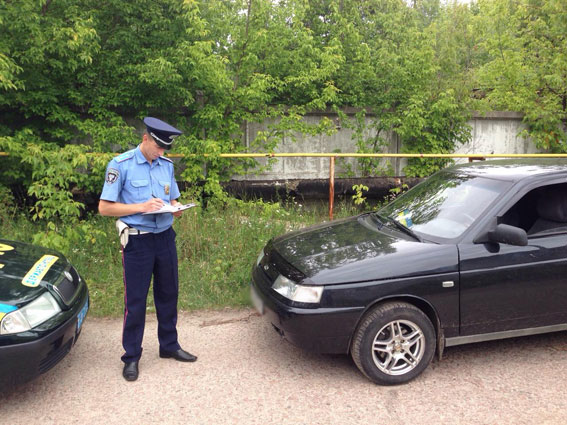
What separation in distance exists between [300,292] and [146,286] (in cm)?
116

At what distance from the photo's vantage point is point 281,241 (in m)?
4.16

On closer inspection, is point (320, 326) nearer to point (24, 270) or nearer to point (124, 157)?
point (124, 157)

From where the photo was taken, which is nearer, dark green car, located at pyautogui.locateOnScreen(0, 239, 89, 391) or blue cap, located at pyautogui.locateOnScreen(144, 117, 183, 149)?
dark green car, located at pyautogui.locateOnScreen(0, 239, 89, 391)

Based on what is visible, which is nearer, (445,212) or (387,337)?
(387,337)

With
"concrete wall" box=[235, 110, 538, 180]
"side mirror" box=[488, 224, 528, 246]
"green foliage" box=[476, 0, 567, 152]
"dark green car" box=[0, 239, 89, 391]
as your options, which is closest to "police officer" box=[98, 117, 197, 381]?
"dark green car" box=[0, 239, 89, 391]

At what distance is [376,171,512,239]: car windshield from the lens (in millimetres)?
3605

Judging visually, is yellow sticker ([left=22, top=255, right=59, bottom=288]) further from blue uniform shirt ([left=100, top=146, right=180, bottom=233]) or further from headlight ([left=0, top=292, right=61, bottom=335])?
blue uniform shirt ([left=100, top=146, right=180, bottom=233])

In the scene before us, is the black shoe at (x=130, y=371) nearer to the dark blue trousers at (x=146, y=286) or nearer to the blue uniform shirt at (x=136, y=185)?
the dark blue trousers at (x=146, y=286)

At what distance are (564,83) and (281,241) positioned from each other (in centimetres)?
890

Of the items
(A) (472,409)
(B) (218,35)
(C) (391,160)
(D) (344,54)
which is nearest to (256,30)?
(B) (218,35)

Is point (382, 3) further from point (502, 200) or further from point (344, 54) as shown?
point (502, 200)

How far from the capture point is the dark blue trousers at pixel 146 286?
3363mm

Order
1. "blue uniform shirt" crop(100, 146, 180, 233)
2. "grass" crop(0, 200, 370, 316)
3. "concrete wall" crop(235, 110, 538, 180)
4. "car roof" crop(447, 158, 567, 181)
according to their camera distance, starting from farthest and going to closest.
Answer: "concrete wall" crop(235, 110, 538, 180)
"grass" crop(0, 200, 370, 316)
"car roof" crop(447, 158, 567, 181)
"blue uniform shirt" crop(100, 146, 180, 233)

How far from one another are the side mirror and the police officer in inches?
94.9
